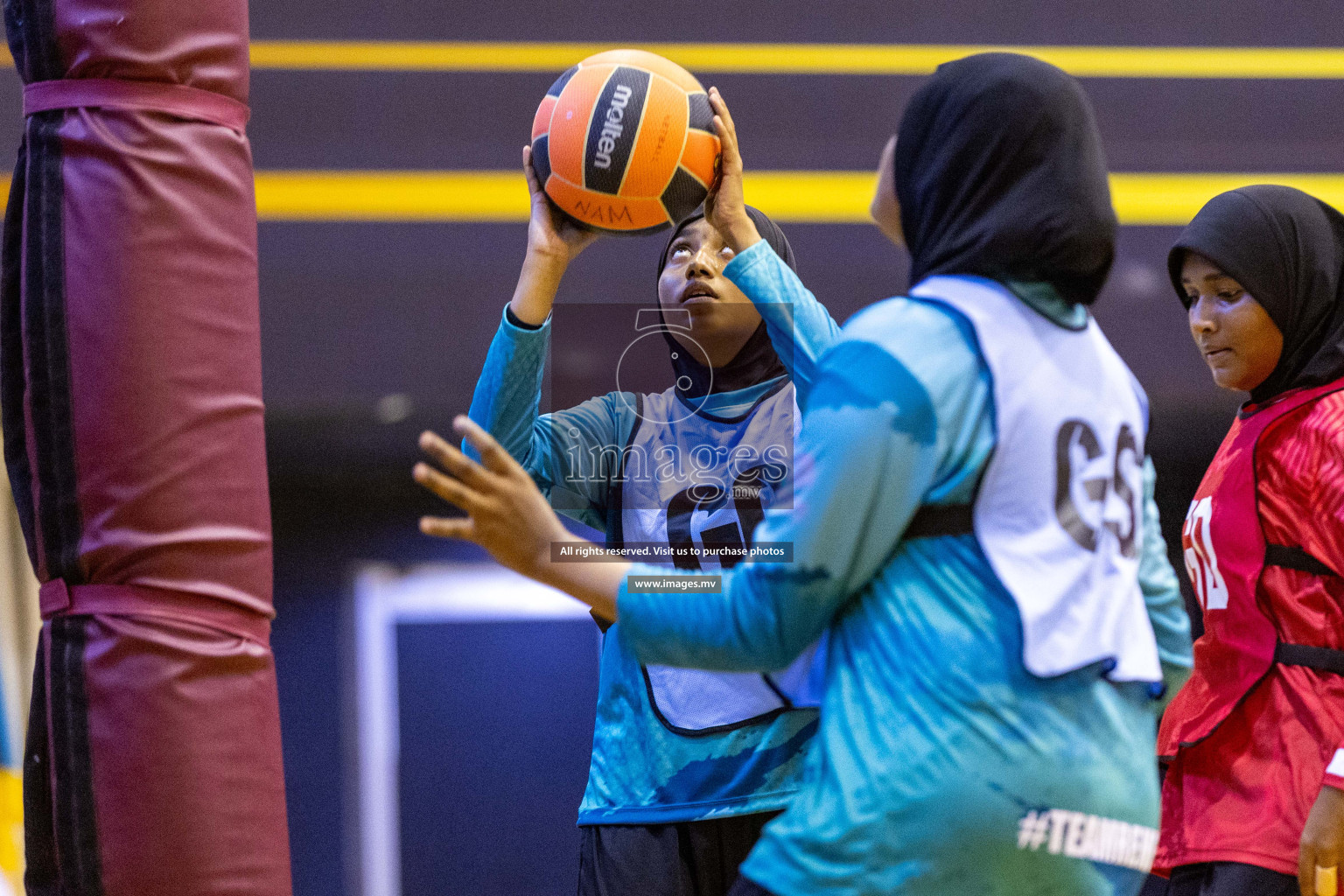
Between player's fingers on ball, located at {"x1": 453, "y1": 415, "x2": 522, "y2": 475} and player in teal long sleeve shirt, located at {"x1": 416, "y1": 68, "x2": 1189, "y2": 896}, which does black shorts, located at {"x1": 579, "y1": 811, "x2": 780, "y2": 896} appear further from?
player's fingers on ball, located at {"x1": 453, "y1": 415, "x2": 522, "y2": 475}

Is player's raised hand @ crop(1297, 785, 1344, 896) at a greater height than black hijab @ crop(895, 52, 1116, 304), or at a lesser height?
lesser

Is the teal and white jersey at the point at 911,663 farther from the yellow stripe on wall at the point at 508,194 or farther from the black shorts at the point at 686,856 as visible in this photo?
the yellow stripe on wall at the point at 508,194

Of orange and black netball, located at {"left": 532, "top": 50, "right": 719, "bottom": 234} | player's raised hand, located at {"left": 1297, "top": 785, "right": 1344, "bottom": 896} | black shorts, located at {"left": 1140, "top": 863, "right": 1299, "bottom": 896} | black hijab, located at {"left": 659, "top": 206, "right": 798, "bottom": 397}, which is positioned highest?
orange and black netball, located at {"left": 532, "top": 50, "right": 719, "bottom": 234}

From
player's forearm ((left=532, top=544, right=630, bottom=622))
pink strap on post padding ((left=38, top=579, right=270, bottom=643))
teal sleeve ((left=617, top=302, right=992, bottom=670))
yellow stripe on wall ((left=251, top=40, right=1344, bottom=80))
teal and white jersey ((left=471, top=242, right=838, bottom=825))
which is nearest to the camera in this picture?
teal sleeve ((left=617, top=302, right=992, bottom=670))

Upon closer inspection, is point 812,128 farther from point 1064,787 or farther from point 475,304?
point 1064,787

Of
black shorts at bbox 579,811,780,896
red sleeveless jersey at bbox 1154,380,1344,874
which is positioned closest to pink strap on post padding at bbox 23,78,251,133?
black shorts at bbox 579,811,780,896

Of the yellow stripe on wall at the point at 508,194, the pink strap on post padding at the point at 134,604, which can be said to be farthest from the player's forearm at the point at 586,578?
the yellow stripe on wall at the point at 508,194

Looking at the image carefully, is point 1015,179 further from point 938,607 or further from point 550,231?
point 550,231

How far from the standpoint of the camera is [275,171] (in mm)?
4941

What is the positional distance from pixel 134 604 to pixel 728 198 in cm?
118

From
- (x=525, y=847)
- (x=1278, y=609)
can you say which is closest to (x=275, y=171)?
(x=525, y=847)

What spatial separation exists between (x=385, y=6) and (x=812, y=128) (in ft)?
6.66

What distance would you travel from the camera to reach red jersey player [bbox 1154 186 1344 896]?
7.27 ft

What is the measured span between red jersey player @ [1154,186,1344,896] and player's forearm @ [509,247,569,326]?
1.42 meters
